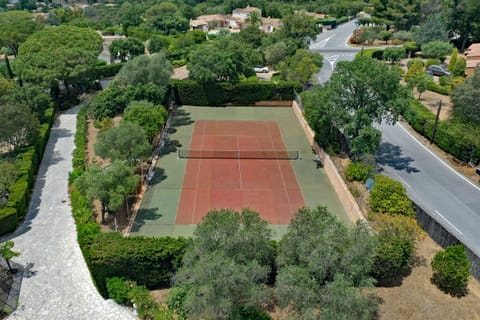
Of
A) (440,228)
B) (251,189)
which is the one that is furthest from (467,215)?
(251,189)

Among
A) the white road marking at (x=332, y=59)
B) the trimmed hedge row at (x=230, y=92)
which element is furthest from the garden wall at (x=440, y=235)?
the white road marking at (x=332, y=59)

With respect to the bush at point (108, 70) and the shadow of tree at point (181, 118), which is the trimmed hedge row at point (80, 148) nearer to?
the shadow of tree at point (181, 118)

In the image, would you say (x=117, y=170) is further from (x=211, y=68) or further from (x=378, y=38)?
(x=378, y=38)

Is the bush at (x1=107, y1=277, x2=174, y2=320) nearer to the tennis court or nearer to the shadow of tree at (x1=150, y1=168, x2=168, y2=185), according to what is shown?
the tennis court

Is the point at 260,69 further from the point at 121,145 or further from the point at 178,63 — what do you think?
the point at 121,145

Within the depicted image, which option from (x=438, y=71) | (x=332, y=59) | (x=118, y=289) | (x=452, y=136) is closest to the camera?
(x=118, y=289)

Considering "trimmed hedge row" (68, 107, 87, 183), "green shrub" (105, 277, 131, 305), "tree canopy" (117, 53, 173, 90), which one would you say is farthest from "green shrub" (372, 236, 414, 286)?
"tree canopy" (117, 53, 173, 90)

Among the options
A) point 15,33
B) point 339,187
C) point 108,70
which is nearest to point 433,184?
point 339,187

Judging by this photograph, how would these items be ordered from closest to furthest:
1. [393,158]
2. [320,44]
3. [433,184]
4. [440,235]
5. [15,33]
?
[440,235]
[433,184]
[393,158]
[15,33]
[320,44]
